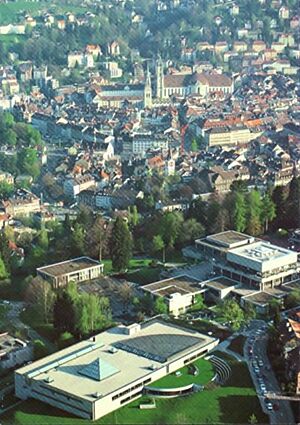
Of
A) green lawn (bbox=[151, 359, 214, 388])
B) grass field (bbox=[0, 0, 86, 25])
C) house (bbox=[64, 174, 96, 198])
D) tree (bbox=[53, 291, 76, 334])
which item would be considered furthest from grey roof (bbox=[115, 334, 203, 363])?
grass field (bbox=[0, 0, 86, 25])

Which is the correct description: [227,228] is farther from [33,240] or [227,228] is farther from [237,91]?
[237,91]

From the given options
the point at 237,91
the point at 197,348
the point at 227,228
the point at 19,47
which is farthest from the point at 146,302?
the point at 19,47

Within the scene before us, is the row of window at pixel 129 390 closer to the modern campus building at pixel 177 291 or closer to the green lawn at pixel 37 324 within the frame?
the green lawn at pixel 37 324

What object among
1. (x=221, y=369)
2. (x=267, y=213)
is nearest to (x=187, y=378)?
(x=221, y=369)

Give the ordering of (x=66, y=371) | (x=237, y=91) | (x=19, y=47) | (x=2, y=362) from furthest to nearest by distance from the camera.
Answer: (x=19, y=47) → (x=237, y=91) → (x=2, y=362) → (x=66, y=371)

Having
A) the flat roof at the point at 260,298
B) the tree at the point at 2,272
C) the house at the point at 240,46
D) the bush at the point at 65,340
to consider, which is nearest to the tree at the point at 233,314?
the flat roof at the point at 260,298

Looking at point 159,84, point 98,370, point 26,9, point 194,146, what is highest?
point 26,9

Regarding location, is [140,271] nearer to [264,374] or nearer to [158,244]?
[158,244]
